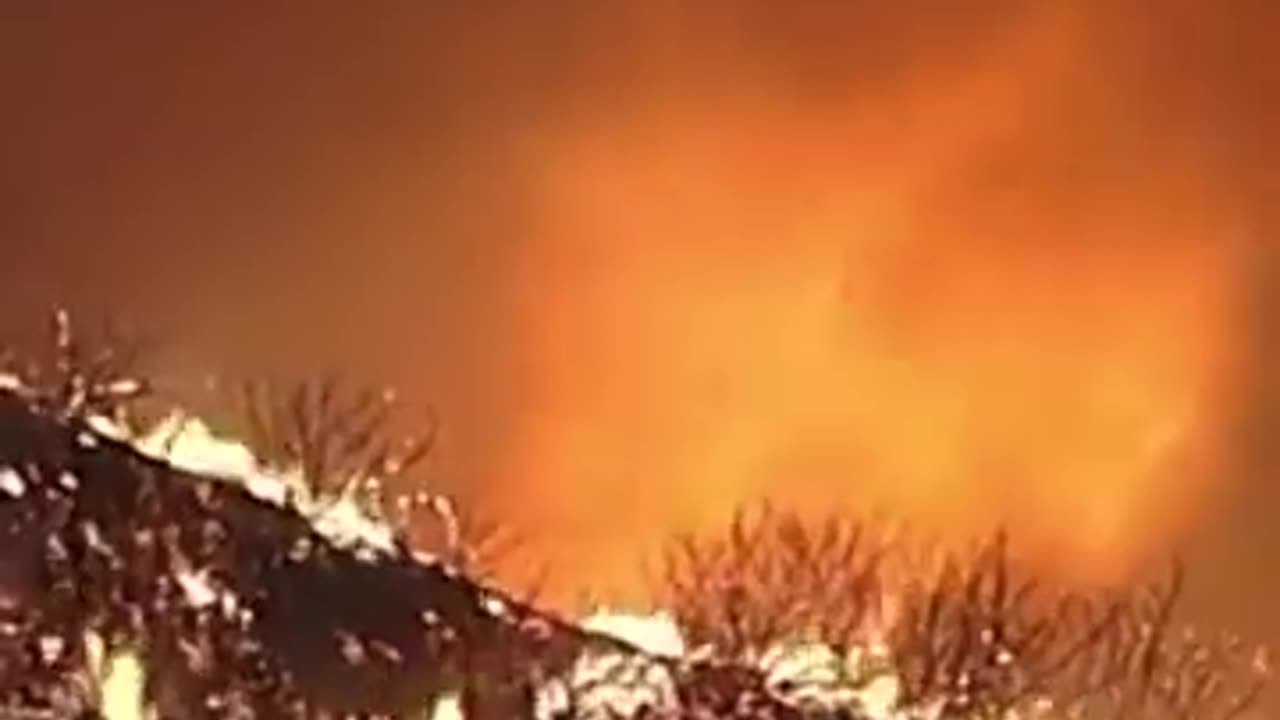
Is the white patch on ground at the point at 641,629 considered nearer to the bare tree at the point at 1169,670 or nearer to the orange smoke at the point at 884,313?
the orange smoke at the point at 884,313

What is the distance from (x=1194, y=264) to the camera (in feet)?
11.9

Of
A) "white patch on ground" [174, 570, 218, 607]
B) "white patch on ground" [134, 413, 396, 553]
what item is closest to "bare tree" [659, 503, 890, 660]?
"white patch on ground" [134, 413, 396, 553]

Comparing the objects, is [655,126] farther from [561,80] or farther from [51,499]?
[51,499]

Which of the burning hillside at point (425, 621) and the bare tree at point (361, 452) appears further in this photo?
the bare tree at point (361, 452)

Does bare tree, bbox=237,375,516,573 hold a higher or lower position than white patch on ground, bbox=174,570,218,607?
higher

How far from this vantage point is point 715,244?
3551 millimetres

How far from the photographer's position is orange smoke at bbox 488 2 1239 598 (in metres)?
3.53

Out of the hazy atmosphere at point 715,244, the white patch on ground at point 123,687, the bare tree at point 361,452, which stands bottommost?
the white patch on ground at point 123,687

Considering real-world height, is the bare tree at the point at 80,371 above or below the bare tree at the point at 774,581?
above

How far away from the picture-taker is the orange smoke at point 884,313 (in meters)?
3.53

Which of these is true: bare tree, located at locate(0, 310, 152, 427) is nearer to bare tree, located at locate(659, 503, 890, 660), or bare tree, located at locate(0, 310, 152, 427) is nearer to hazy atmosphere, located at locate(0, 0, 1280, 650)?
hazy atmosphere, located at locate(0, 0, 1280, 650)

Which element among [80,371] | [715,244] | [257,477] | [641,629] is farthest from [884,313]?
[80,371]

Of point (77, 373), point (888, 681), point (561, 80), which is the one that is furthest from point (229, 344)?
point (888, 681)

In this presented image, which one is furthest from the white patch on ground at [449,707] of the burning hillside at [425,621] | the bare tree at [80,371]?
the bare tree at [80,371]
